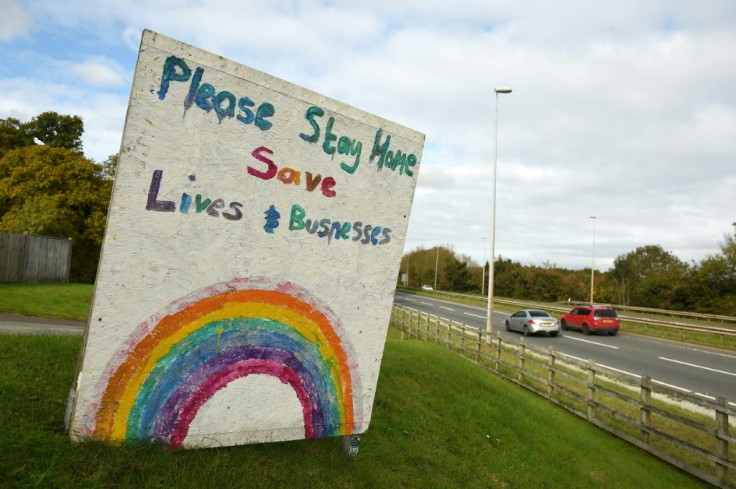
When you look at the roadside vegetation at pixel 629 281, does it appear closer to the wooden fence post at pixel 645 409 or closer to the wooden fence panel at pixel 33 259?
the wooden fence post at pixel 645 409

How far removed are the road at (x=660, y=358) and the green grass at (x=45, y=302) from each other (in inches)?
476

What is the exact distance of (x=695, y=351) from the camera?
63.6 feet

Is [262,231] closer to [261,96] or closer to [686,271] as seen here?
[261,96]

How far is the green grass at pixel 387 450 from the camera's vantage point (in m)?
2.58

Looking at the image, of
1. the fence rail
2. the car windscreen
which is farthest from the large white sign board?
the car windscreen

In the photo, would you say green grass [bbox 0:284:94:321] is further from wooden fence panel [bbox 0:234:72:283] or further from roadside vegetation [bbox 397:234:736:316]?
roadside vegetation [bbox 397:234:736:316]

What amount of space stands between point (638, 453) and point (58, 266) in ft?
74.3

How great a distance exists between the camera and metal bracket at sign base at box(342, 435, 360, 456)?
3648 millimetres

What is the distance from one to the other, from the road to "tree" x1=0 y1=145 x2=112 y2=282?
2322 cm

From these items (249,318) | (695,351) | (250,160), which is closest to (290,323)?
(249,318)

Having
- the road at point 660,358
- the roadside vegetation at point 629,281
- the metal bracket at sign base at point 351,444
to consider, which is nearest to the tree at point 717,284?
the roadside vegetation at point 629,281

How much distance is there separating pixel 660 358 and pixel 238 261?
18.6 meters

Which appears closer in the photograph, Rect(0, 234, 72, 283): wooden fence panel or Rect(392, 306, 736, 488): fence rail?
Rect(392, 306, 736, 488): fence rail

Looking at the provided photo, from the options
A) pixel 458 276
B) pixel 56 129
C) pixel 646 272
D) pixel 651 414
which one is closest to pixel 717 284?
pixel 646 272
